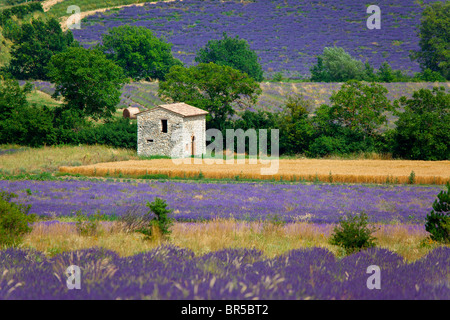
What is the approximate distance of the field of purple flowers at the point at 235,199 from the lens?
53.2 ft

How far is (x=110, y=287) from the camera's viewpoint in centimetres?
503

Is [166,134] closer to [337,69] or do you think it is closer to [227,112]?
[227,112]

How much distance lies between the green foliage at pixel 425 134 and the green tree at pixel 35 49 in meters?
48.7

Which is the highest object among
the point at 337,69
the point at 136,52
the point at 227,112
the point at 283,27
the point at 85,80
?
the point at 283,27

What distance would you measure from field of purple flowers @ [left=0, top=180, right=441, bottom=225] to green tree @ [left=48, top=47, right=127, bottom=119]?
64.0 ft

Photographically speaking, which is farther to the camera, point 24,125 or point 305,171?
point 24,125

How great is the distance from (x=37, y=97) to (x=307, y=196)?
4199cm

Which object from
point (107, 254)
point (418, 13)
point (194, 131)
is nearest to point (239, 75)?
point (194, 131)

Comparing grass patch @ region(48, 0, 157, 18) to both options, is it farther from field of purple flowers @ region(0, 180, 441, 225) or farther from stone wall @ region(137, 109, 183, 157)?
field of purple flowers @ region(0, 180, 441, 225)

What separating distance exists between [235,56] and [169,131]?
47.4m

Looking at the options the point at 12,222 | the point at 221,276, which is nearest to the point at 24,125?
the point at 12,222

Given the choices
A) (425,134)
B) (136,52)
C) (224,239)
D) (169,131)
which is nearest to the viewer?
(224,239)

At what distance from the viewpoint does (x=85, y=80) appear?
44.1m

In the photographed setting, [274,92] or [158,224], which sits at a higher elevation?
[274,92]
